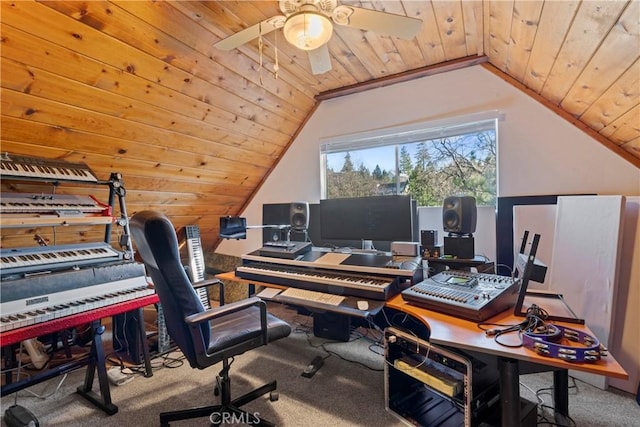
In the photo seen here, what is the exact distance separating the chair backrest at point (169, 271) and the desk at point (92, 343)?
0.68 meters

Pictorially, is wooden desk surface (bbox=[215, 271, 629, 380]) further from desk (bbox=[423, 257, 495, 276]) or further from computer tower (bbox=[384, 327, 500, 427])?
desk (bbox=[423, 257, 495, 276])

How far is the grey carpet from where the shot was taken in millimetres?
1779

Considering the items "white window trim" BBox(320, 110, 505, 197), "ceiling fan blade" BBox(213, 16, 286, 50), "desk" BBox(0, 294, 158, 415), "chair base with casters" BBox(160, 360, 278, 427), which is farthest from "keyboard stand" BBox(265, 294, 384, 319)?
"white window trim" BBox(320, 110, 505, 197)

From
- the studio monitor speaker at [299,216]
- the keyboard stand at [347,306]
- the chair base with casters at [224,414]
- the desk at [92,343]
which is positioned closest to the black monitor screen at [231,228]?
the studio monitor speaker at [299,216]

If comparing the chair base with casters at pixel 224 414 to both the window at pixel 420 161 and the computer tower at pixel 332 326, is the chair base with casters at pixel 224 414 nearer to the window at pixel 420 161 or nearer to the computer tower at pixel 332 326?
the computer tower at pixel 332 326

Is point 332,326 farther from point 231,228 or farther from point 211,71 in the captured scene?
point 211,71

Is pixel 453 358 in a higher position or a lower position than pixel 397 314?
higher

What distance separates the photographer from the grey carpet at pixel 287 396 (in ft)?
5.84

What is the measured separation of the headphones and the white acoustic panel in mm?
1059

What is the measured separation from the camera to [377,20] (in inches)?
57.8

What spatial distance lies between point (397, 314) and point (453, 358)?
1.07 m

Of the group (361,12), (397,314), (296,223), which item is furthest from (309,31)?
(397,314)

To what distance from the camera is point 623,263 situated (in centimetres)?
202

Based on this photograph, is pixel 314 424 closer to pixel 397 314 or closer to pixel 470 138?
pixel 397 314
